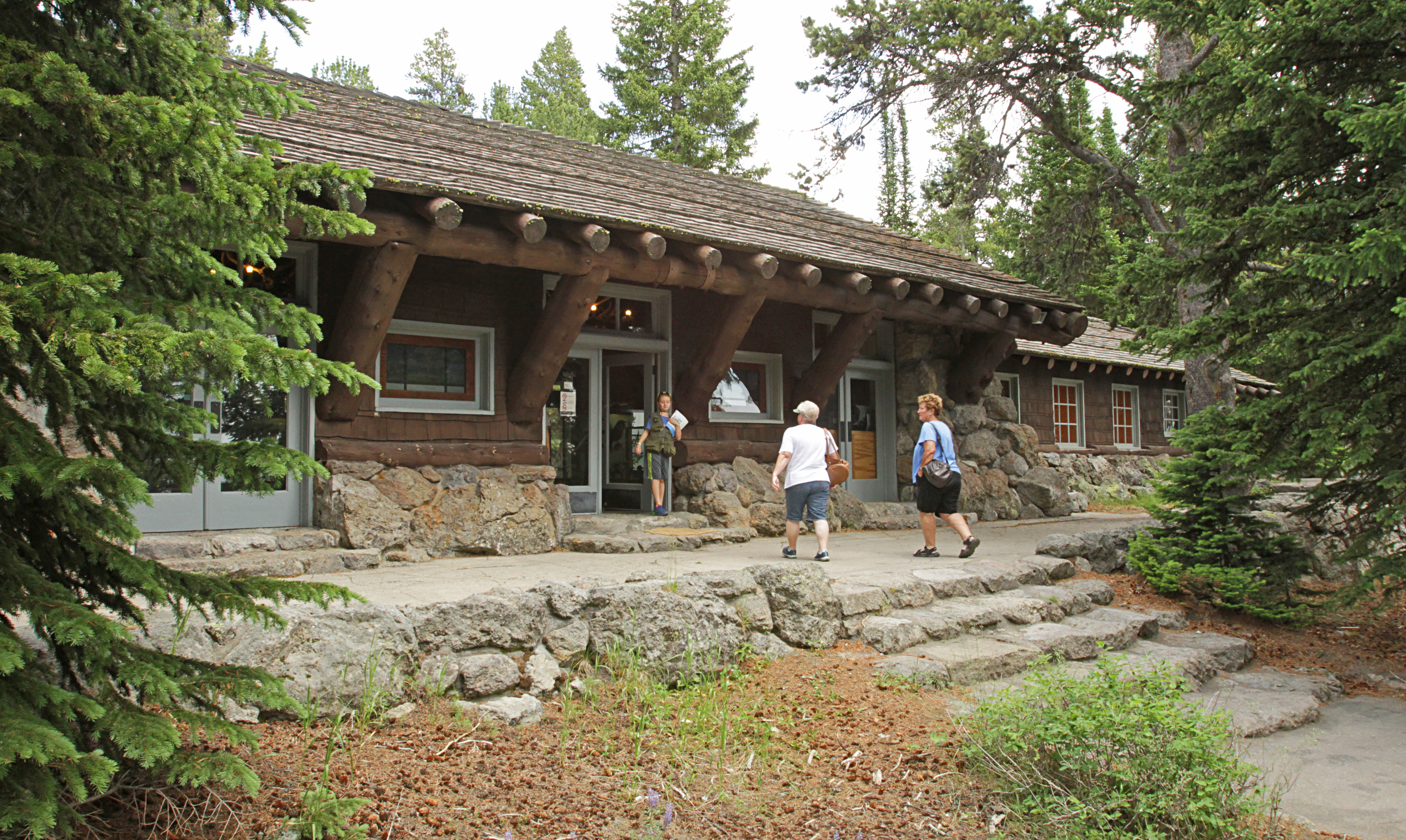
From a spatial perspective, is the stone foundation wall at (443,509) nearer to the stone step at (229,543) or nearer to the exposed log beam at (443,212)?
the stone step at (229,543)

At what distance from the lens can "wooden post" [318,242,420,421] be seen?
308 inches

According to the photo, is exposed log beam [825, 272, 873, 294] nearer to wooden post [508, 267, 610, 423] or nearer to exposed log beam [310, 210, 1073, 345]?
exposed log beam [310, 210, 1073, 345]

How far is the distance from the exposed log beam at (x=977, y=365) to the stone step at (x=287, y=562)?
29.3ft

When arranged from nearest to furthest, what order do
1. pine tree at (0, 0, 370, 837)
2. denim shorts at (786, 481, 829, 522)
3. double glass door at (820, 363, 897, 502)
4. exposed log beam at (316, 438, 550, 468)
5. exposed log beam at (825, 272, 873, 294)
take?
pine tree at (0, 0, 370, 837) → denim shorts at (786, 481, 829, 522) → exposed log beam at (316, 438, 550, 468) → exposed log beam at (825, 272, 873, 294) → double glass door at (820, 363, 897, 502)

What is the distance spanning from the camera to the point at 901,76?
620 inches

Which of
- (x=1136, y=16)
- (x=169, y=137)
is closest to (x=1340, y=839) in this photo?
(x=169, y=137)

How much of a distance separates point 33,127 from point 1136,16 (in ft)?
28.7

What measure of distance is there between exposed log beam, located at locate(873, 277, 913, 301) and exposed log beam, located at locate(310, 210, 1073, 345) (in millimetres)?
119

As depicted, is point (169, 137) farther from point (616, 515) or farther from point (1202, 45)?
point (1202, 45)

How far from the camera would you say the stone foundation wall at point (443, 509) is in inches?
323

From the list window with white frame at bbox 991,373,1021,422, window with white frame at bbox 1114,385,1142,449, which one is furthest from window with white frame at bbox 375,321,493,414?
window with white frame at bbox 1114,385,1142,449

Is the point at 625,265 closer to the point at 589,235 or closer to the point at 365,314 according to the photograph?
the point at 589,235

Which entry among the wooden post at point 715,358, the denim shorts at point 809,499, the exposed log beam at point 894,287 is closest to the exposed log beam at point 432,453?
the wooden post at point 715,358

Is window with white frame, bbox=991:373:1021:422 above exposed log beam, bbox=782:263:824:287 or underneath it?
underneath
